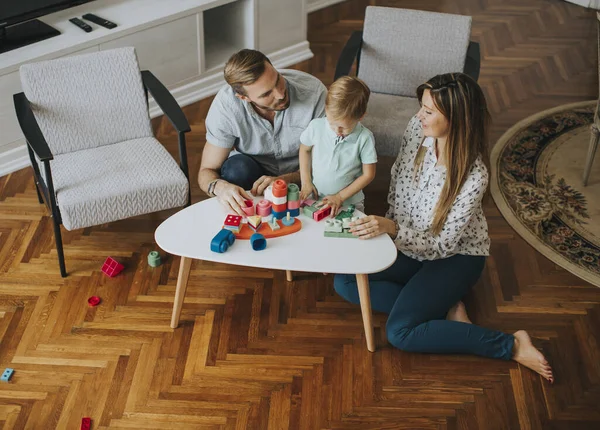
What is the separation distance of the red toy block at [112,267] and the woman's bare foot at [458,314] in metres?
1.37

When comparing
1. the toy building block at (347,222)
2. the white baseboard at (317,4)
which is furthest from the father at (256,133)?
the white baseboard at (317,4)

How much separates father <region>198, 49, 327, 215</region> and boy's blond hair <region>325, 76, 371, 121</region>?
258mm

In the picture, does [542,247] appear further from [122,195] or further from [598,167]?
[122,195]

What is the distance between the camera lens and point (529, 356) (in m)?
2.86

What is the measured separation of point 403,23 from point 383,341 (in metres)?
1.60

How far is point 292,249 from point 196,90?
2.04 meters

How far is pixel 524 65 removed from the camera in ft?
15.9

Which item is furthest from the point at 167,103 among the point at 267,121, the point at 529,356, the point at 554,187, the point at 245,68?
the point at 554,187

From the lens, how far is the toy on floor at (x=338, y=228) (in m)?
2.74

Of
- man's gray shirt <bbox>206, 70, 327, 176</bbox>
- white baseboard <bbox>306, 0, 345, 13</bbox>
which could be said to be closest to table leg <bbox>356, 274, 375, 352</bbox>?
man's gray shirt <bbox>206, 70, 327, 176</bbox>

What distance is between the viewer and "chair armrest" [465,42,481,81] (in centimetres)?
365

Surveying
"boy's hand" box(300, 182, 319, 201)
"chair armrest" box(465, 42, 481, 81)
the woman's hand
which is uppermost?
"chair armrest" box(465, 42, 481, 81)

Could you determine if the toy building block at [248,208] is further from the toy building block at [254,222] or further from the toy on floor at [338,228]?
the toy on floor at [338,228]

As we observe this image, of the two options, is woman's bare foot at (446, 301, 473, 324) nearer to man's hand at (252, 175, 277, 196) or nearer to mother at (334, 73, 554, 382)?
mother at (334, 73, 554, 382)
